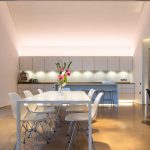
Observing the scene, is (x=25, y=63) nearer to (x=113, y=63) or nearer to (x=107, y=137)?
(x=113, y=63)

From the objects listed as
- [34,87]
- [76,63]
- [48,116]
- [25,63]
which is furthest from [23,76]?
[48,116]

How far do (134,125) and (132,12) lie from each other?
532 centimetres

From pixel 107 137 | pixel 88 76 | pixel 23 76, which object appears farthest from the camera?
pixel 88 76

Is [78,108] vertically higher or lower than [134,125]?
higher

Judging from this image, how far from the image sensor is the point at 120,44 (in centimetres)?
1194

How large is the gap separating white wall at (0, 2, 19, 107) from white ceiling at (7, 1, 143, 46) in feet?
1.20

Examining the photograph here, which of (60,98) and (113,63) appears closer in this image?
(60,98)

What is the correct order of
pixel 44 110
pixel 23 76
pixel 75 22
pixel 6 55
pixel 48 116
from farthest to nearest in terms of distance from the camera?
pixel 23 76
pixel 75 22
pixel 6 55
pixel 44 110
pixel 48 116

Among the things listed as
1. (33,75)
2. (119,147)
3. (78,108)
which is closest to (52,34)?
(33,75)

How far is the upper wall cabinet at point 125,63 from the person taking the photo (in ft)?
37.8

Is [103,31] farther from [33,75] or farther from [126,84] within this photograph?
[33,75]

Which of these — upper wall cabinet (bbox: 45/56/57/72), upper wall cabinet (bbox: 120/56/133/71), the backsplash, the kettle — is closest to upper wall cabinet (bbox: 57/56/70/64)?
upper wall cabinet (bbox: 45/56/57/72)

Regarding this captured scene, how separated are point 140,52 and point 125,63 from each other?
110cm

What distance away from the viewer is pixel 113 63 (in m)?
11.5
